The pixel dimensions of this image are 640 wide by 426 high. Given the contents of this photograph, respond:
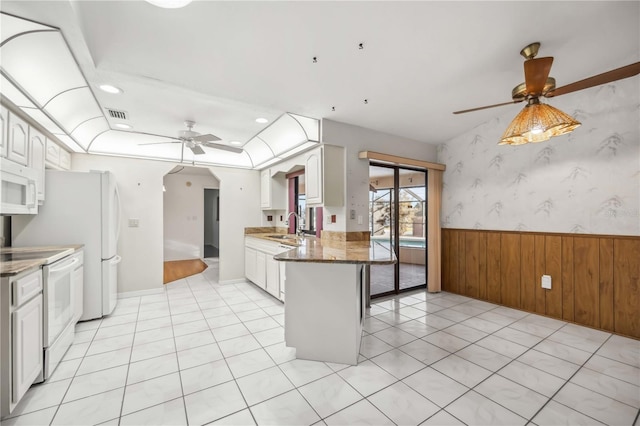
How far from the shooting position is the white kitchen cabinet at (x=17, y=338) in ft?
5.29

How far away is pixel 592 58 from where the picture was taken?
265 centimetres

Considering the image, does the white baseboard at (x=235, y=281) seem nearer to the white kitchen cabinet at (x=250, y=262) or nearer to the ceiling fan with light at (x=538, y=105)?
the white kitchen cabinet at (x=250, y=262)

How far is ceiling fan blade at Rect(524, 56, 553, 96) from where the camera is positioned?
205 centimetres

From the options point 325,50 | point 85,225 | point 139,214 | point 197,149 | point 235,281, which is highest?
point 325,50

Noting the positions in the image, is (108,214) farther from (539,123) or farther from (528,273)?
(528,273)

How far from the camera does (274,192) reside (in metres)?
5.01

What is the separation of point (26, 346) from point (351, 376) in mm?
→ 2258

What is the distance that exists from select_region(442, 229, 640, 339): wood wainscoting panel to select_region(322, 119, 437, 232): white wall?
1.83m

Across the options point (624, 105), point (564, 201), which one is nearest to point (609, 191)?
point (564, 201)

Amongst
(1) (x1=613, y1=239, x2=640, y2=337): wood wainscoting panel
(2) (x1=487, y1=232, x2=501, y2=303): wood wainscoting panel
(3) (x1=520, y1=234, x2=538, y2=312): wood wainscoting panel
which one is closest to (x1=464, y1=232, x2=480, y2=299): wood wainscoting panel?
(2) (x1=487, y1=232, x2=501, y2=303): wood wainscoting panel

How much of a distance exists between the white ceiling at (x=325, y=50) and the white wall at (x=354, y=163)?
0.91ft

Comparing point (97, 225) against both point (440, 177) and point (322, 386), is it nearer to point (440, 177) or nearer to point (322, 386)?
point (322, 386)

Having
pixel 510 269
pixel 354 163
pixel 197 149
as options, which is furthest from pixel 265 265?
pixel 510 269

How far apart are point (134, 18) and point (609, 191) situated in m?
4.62
